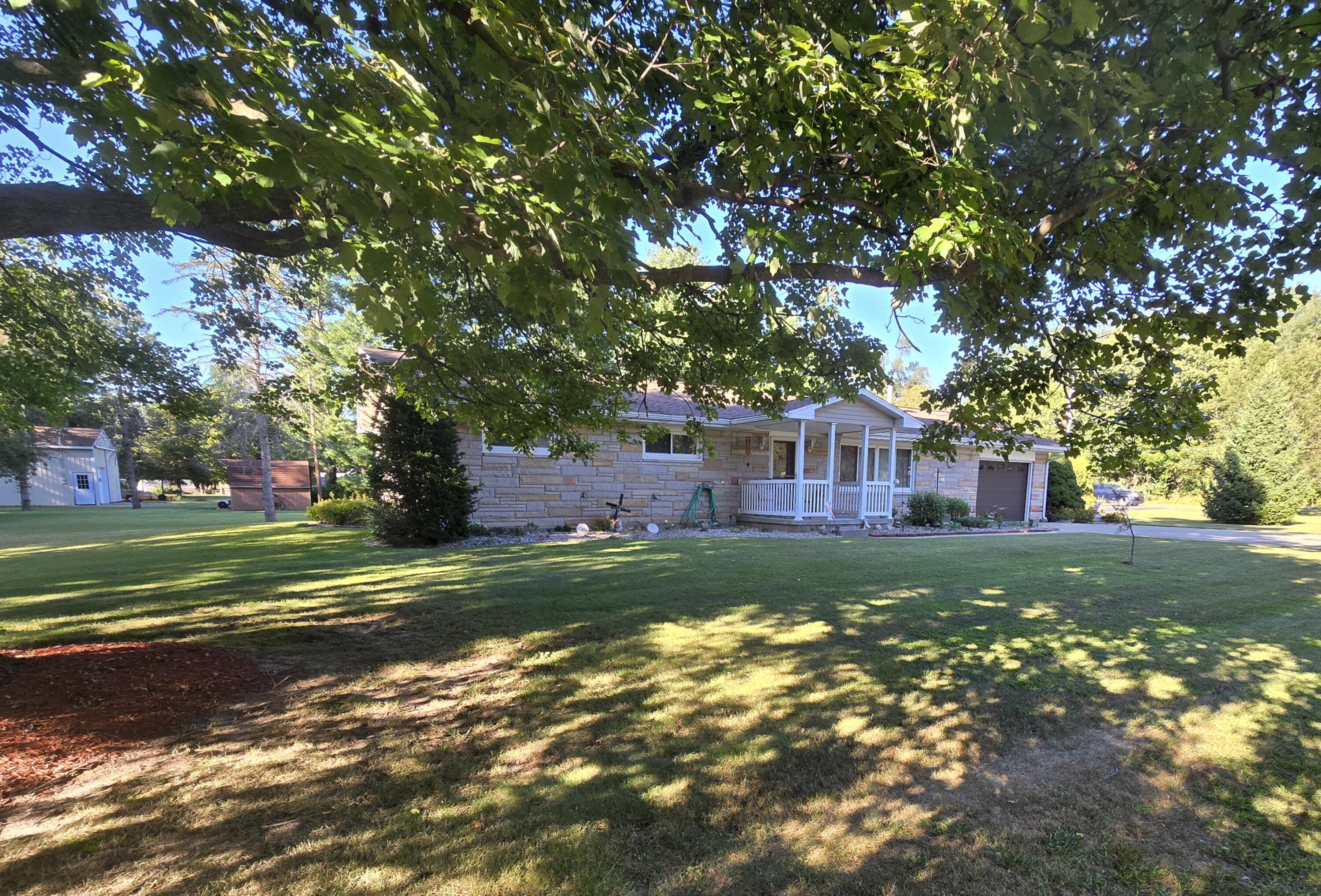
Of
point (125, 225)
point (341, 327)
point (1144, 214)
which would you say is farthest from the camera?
point (341, 327)

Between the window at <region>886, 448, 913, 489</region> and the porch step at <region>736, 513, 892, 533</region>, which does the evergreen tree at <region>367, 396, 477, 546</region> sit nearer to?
the porch step at <region>736, 513, 892, 533</region>

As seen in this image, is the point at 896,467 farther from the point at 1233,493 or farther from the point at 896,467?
the point at 1233,493

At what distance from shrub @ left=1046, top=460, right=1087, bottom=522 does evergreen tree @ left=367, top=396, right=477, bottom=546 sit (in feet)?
71.7

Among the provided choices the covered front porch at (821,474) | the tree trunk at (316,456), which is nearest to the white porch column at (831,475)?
the covered front porch at (821,474)

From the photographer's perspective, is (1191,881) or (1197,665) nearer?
(1191,881)

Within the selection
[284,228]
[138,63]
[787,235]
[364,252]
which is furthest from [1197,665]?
[284,228]

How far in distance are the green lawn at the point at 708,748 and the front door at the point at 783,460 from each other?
10088mm

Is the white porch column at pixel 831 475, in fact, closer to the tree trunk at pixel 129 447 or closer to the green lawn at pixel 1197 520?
the green lawn at pixel 1197 520

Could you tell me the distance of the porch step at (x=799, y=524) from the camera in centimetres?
1523

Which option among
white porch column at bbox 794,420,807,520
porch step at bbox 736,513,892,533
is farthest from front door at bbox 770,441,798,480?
porch step at bbox 736,513,892,533

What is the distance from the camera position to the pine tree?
21.1 m

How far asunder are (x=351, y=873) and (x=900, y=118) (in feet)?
14.1

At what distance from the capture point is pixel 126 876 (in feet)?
7.12

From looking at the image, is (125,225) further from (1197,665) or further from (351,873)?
(1197,665)
